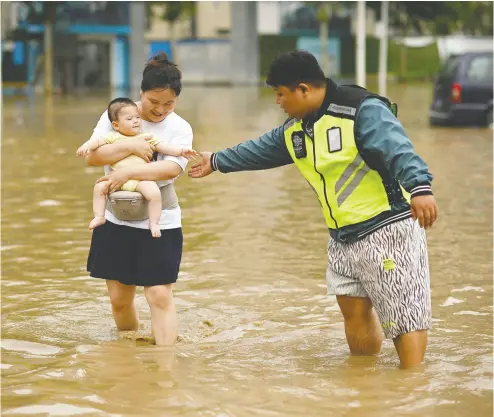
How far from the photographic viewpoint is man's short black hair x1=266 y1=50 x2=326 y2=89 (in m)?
5.34

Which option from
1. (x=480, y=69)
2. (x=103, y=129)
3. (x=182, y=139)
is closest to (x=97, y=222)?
(x=103, y=129)

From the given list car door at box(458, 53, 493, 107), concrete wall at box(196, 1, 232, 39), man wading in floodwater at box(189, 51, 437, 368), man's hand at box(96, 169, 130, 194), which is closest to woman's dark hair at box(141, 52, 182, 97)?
man's hand at box(96, 169, 130, 194)

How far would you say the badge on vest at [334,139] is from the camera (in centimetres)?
529

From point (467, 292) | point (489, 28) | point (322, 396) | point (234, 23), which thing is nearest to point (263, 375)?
point (322, 396)

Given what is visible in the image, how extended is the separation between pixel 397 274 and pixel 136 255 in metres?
1.42

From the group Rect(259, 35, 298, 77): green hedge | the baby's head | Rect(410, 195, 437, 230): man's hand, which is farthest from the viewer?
Rect(259, 35, 298, 77): green hedge

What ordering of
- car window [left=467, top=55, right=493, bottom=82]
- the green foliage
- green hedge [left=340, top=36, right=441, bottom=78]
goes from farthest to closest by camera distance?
green hedge [left=340, top=36, right=441, bottom=78]
the green foliage
car window [left=467, top=55, right=493, bottom=82]

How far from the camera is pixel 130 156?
19.2 ft

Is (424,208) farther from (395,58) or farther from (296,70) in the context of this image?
(395,58)

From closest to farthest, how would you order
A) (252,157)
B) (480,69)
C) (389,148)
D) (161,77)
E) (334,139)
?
1. (389,148)
2. (334,139)
3. (161,77)
4. (252,157)
5. (480,69)

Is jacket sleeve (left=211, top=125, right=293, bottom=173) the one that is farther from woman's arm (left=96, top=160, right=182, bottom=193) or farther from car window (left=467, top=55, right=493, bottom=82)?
car window (left=467, top=55, right=493, bottom=82)

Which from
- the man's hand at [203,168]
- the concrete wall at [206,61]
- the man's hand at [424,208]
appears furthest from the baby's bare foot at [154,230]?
the concrete wall at [206,61]

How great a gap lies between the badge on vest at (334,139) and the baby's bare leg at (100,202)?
1191mm

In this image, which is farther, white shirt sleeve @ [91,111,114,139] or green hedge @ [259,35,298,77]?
green hedge @ [259,35,298,77]
